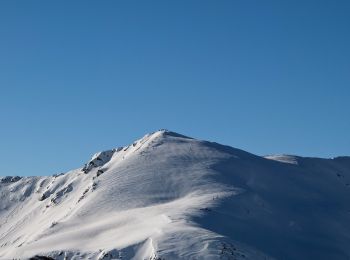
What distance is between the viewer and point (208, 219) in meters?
52.9

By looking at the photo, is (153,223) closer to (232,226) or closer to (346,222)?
(232,226)

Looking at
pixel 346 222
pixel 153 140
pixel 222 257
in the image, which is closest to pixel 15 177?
pixel 153 140

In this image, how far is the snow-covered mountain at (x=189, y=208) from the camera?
152 feet

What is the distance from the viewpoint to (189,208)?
2210 inches

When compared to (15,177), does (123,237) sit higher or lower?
lower

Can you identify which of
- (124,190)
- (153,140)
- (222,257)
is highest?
(153,140)

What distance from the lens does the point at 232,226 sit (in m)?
52.7

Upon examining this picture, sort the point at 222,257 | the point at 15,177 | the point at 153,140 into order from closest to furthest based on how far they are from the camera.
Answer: the point at 222,257 < the point at 153,140 < the point at 15,177

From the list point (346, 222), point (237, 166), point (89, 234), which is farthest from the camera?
point (237, 166)

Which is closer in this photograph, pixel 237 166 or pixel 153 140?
pixel 237 166

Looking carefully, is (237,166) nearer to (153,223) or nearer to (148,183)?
(148,183)

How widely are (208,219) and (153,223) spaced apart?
16.6ft

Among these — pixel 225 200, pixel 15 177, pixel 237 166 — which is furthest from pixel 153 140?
pixel 15 177

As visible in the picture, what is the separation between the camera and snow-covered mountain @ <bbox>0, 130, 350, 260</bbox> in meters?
46.3
